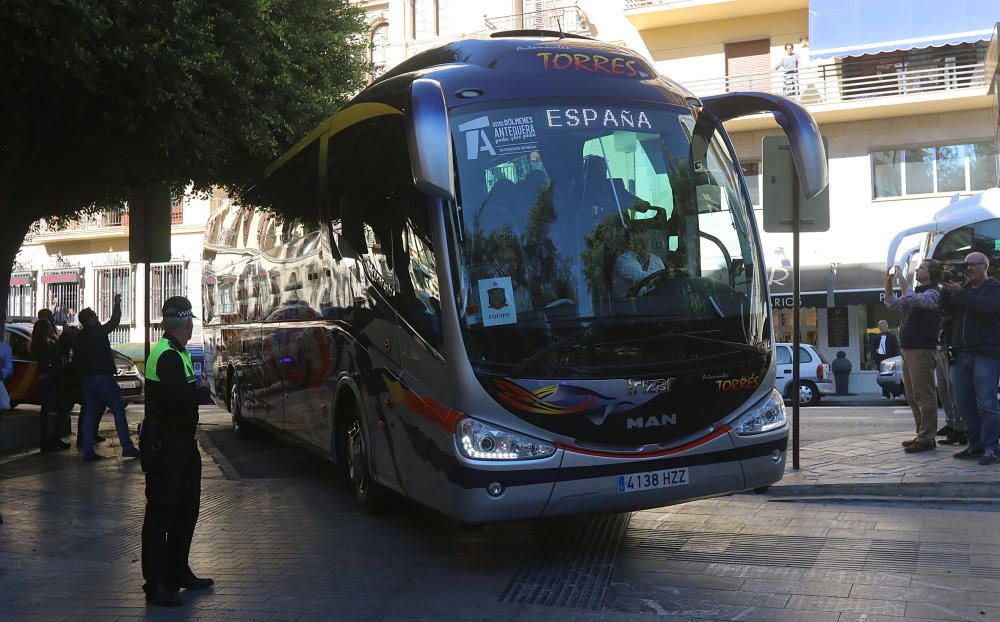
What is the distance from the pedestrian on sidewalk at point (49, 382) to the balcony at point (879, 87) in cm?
1637

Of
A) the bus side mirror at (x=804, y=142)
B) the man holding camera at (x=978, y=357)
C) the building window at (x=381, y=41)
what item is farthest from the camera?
the building window at (x=381, y=41)

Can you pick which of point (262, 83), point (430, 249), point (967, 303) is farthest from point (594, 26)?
point (430, 249)

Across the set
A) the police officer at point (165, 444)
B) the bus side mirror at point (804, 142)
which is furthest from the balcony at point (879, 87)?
the police officer at point (165, 444)

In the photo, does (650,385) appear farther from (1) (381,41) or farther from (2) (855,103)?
(1) (381,41)

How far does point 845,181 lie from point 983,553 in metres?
21.7

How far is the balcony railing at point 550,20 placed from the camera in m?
29.6

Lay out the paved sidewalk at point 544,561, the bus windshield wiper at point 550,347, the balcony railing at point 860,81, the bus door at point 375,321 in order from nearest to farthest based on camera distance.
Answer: the paved sidewalk at point 544,561 → the bus windshield wiper at point 550,347 → the bus door at point 375,321 → the balcony railing at point 860,81

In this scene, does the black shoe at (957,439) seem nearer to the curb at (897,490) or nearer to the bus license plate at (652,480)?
the curb at (897,490)

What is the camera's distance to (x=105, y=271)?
4112 cm

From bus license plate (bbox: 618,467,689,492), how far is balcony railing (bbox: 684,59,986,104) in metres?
20.4

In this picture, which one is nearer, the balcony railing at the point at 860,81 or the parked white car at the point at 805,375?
the parked white car at the point at 805,375

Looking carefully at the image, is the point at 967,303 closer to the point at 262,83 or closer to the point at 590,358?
the point at 590,358

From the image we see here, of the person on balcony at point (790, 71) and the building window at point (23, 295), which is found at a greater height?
the person on balcony at point (790, 71)

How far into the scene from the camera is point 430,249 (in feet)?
20.1
